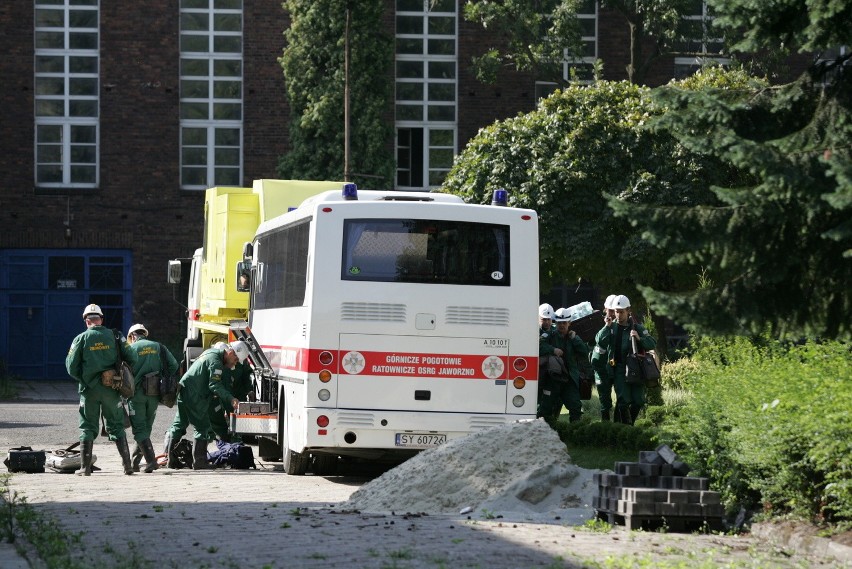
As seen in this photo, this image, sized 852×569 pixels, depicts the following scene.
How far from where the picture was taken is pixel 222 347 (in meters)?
17.7

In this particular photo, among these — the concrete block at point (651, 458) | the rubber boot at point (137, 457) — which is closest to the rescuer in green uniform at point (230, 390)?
the rubber boot at point (137, 457)

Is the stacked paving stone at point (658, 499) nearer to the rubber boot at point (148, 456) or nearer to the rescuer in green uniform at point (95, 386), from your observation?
the rescuer in green uniform at point (95, 386)

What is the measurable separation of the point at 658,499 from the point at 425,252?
5.20 m

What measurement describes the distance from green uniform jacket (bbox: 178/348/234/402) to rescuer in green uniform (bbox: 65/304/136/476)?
1.33 m

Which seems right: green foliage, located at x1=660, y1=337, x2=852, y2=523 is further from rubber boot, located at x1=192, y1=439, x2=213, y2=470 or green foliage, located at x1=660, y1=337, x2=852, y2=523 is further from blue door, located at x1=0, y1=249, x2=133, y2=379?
blue door, located at x1=0, y1=249, x2=133, y2=379

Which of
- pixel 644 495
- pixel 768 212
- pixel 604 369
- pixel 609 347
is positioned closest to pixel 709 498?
pixel 644 495

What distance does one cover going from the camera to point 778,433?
10219 millimetres

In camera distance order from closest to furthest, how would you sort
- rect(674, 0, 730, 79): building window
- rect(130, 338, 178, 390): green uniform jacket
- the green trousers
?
the green trousers
rect(130, 338, 178, 390): green uniform jacket
rect(674, 0, 730, 79): building window

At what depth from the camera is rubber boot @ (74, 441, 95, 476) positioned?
16047 millimetres

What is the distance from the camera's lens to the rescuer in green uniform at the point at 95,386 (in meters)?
16.0

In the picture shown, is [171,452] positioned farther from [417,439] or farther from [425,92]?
[425,92]

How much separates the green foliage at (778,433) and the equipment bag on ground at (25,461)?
741 cm

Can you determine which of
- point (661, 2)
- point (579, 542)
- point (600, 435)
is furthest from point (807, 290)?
point (661, 2)

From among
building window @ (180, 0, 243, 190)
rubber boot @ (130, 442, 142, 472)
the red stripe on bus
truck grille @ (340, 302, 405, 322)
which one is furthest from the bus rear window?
building window @ (180, 0, 243, 190)
